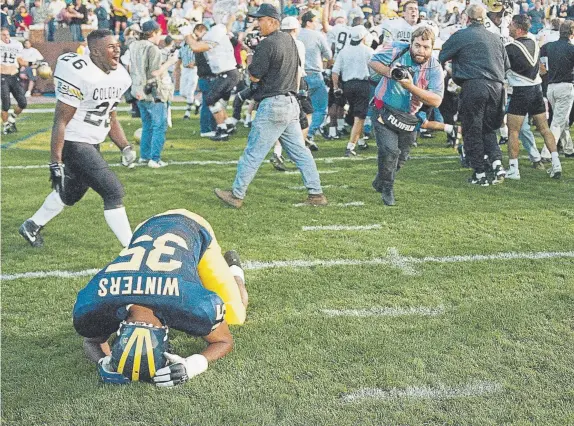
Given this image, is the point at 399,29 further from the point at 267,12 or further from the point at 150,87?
the point at 267,12

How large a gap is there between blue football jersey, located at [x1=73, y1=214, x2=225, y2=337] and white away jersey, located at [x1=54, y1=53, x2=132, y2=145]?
2051mm

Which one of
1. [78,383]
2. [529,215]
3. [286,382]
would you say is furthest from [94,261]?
[529,215]

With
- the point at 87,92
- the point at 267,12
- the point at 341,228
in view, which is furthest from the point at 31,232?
the point at 267,12

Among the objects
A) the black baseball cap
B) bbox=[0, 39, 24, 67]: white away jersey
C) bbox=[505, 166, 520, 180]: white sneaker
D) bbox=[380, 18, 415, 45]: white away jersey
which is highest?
the black baseball cap

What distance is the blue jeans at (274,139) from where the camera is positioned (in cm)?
688

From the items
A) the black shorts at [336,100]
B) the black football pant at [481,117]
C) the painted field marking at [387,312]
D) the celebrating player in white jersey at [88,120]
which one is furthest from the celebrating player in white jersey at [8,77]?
the painted field marking at [387,312]

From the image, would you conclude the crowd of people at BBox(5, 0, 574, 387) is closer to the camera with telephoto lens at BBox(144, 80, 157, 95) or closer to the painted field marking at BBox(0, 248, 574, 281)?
the camera with telephoto lens at BBox(144, 80, 157, 95)

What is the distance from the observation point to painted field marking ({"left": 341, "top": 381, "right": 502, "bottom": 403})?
337cm

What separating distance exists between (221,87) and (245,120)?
6.39 feet

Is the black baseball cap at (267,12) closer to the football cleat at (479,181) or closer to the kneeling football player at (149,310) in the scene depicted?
the football cleat at (479,181)

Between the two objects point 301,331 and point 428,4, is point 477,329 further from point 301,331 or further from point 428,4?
point 428,4

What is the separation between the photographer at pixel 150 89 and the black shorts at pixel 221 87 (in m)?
1.80

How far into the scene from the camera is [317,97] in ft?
35.1

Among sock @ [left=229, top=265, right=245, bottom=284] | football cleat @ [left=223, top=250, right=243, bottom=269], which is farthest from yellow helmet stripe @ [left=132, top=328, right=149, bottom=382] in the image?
football cleat @ [left=223, top=250, right=243, bottom=269]
